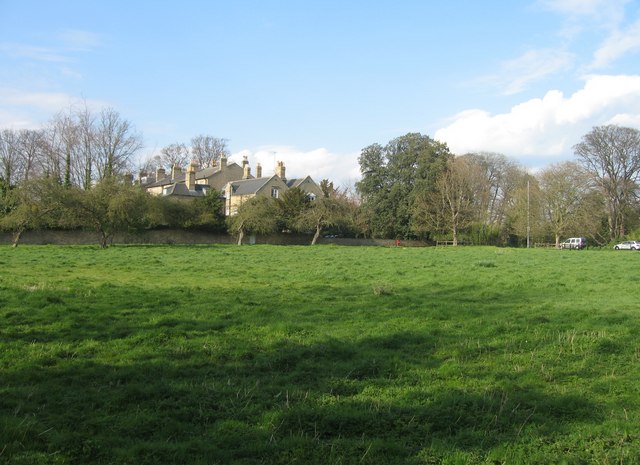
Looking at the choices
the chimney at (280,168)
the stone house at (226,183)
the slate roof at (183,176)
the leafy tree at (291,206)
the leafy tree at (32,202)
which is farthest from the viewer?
the chimney at (280,168)

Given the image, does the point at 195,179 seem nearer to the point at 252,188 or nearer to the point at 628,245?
the point at 252,188

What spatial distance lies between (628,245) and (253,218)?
135 ft

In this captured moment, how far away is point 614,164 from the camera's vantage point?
6219cm

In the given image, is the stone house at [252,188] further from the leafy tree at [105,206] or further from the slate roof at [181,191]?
the leafy tree at [105,206]

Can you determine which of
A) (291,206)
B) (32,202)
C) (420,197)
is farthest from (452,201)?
(32,202)

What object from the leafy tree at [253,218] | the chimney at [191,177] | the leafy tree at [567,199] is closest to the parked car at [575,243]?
the leafy tree at [567,199]

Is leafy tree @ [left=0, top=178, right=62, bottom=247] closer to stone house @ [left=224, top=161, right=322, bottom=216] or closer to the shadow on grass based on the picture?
stone house @ [left=224, top=161, right=322, bottom=216]

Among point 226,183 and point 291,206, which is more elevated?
point 226,183

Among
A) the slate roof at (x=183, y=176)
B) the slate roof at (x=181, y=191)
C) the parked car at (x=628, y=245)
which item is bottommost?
the parked car at (x=628, y=245)

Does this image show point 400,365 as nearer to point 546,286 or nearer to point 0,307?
point 0,307

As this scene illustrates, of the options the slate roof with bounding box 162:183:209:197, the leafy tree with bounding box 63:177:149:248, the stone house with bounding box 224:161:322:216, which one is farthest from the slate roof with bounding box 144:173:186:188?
the leafy tree with bounding box 63:177:149:248

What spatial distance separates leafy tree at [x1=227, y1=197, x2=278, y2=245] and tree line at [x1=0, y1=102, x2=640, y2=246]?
0.11 m

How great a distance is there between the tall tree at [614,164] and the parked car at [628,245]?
481cm

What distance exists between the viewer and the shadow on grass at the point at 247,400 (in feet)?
15.5
